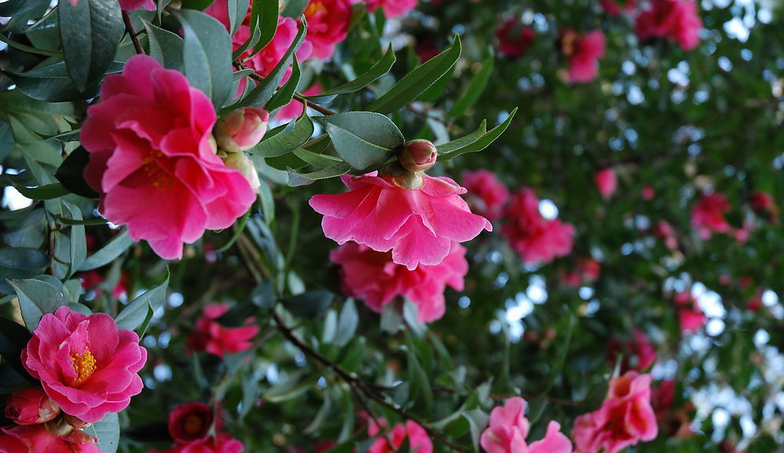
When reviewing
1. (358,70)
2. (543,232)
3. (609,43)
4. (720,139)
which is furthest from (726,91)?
(358,70)

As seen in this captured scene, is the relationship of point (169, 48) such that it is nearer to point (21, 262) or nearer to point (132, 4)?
point (132, 4)

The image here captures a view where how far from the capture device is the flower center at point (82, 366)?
21.9 inches

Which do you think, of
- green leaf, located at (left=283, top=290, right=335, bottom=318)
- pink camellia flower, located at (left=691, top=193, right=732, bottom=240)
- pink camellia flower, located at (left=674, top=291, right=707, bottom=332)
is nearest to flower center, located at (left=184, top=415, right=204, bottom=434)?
green leaf, located at (left=283, top=290, right=335, bottom=318)

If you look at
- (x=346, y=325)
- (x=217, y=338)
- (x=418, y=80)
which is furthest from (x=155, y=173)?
(x=217, y=338)

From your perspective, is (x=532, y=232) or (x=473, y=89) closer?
(x=473, y=89)

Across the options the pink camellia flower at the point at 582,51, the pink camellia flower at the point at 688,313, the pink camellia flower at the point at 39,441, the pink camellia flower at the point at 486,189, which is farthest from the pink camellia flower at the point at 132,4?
the pink camellia flower at the point at 688,313

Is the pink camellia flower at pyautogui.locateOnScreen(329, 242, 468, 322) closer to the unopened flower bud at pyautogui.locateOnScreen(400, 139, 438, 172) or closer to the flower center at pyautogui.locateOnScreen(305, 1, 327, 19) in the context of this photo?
the flower center at pyautogui.locateOnScreen(305, 1, 327, 19)

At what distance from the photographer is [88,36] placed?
484 mm

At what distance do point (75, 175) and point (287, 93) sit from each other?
0.16 metres

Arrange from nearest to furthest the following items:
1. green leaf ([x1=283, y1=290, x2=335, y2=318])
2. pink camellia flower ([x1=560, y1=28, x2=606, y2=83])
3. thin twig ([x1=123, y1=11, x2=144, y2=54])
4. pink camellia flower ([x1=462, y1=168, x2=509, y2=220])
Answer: thin twig ([x1=123, y1=11, x2=144, y2=54]) < green leaf ([x1=283, y1=290, x2=335, y2=318]) < pink camellia flower ([x1=462, y1=168, x2=509, y2=220]) < pink camellia flower ([x1=560, y1=28, x2=606, y2=83])

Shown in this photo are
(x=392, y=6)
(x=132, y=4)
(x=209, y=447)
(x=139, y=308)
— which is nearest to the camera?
(x=132, y=4)

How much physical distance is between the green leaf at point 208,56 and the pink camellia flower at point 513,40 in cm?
168

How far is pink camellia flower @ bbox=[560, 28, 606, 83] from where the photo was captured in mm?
2029

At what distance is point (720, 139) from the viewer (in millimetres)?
2133
